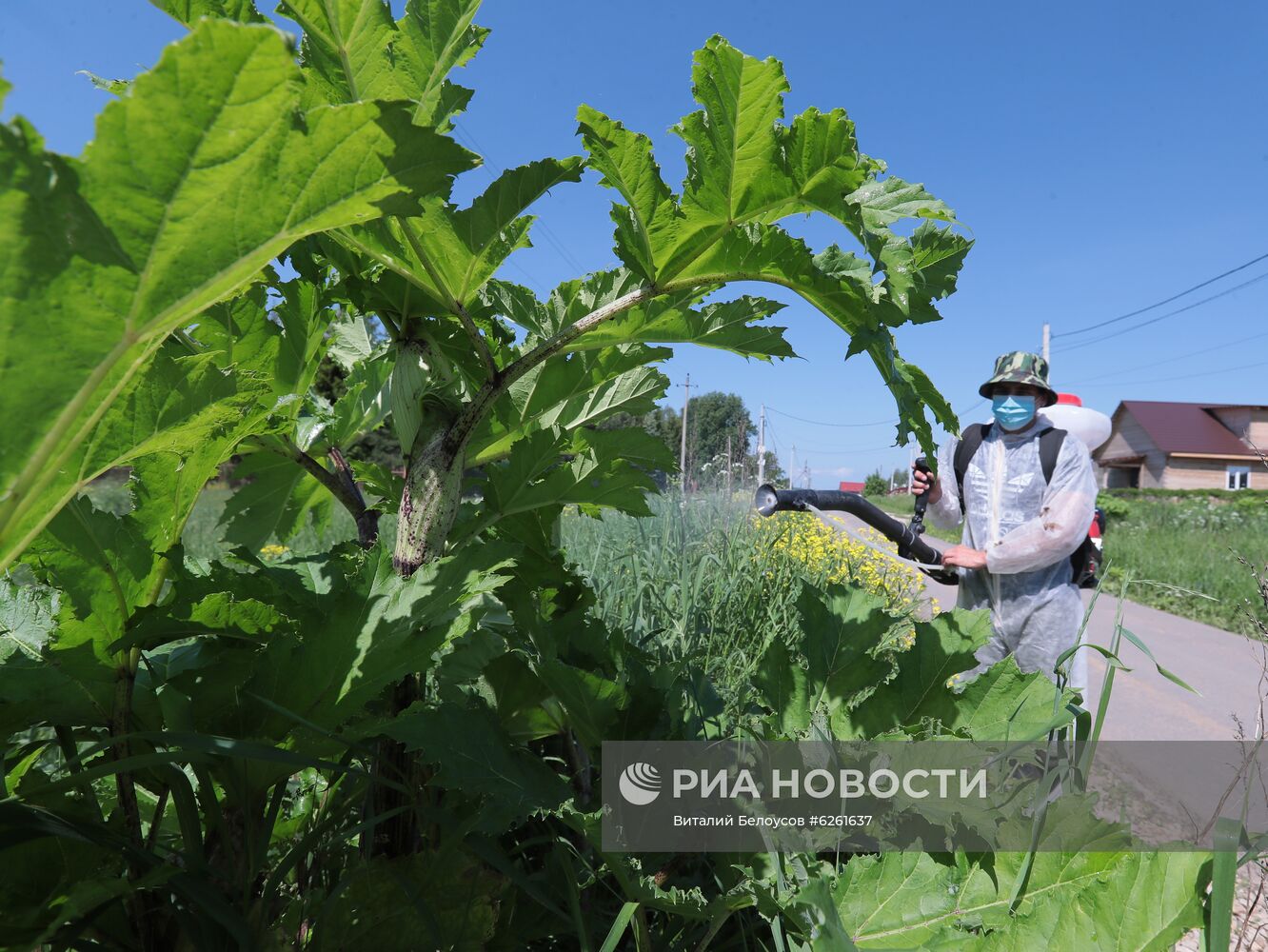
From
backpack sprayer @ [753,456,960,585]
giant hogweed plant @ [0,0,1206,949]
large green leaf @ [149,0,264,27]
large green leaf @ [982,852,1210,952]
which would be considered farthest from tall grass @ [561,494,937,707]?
large green leaf @ [149,0,264,27]

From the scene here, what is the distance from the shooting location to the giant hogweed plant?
43cm

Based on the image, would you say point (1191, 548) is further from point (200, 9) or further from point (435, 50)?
point (200, 9)

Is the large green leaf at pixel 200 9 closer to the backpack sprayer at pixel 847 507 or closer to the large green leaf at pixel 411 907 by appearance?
the large green leaf at pixel 411 907

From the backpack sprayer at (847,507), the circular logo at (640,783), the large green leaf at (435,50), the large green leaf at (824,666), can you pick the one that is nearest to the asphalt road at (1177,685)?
the backpack sprayer at (847,507)

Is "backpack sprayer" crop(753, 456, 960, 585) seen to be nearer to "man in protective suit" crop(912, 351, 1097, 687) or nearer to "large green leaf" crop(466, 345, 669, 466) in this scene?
"man in protective suit" crop(912, 351, 1097, 687)

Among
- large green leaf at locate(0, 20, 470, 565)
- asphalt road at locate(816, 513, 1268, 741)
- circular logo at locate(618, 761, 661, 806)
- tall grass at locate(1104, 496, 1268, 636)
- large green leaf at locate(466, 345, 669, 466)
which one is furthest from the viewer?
tall grass at locate(1104, 496, 1268, 636)

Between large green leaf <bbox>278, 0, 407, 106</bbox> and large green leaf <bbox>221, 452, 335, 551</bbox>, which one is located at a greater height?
large green leaf <bbox>278, 0, 407, 106</bbox>

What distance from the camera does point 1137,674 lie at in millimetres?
6516

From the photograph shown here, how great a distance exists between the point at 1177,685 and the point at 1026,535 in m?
3.82

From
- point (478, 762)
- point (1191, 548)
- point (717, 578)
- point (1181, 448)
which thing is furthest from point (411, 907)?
point (1181, 448)

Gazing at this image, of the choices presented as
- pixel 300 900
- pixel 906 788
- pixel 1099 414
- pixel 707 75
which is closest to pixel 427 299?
pixel 707 75

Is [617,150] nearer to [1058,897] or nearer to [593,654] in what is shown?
[593,654]

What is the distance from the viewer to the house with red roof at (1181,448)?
32.4m

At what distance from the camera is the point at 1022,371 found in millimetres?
3369
